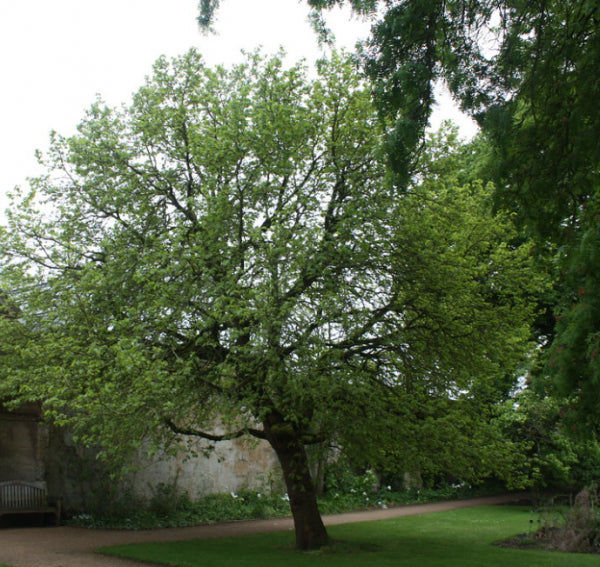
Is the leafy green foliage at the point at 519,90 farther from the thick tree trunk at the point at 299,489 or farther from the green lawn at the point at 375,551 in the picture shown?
the thick tree trunk at the point at 299,489

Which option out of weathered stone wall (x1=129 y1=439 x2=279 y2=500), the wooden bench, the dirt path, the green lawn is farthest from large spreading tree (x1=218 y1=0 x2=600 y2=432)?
the wooden bench

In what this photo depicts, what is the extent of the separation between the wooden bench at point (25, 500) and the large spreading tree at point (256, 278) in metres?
4.93

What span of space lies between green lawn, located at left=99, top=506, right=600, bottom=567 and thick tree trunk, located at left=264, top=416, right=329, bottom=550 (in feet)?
1.18

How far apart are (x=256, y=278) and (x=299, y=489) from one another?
4.26m

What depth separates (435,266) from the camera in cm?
1080

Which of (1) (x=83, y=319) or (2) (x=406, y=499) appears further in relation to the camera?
(2) (x=406, y=499)

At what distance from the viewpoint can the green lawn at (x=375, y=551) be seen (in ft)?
33.3

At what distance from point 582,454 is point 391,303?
13639mm

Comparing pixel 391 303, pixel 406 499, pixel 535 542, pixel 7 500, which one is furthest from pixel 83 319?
pixel 406 499

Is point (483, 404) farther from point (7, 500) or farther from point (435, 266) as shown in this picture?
point (7, 500)

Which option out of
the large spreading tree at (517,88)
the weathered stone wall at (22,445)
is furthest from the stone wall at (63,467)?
the large spreading tree at (517,88)

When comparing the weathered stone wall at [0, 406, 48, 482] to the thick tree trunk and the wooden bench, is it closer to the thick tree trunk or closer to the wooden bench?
the wooden bench

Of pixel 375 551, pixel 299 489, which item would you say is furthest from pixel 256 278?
pixel 375 551

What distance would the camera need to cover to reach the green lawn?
10.2m
